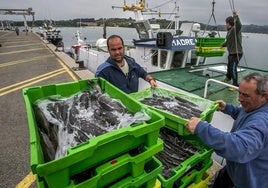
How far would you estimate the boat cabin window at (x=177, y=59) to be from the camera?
26.4 feet

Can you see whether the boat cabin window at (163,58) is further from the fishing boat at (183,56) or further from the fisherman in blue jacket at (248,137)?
the fisherman in blue jacket at (248,137)

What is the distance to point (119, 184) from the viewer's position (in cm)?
164

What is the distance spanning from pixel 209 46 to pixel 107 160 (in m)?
5.91

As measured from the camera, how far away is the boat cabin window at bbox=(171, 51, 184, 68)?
8047 millimetres

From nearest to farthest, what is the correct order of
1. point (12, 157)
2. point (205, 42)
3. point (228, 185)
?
point (228, 185) → point (12, 157) → point (205, 42)

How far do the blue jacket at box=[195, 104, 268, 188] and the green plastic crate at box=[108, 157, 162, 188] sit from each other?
0.50m

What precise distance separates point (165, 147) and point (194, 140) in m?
0.38

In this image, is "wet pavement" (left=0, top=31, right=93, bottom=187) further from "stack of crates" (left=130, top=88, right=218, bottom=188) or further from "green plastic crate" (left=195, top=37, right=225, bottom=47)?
"green plastic crate" (left=195, top=37, right=225, bottom=47)

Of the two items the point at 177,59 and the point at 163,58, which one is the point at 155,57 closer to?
the point at 163,58

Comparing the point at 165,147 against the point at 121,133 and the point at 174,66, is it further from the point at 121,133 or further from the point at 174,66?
the point at 174,66

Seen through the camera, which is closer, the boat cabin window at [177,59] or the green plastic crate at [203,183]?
the green plastic crate at [203,183]

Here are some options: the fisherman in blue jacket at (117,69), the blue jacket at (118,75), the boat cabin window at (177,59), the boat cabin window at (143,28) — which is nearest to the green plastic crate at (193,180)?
the fisherman in blue jacket at (117,69)

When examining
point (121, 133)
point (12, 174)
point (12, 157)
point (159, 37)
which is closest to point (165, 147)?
point (121, 133)

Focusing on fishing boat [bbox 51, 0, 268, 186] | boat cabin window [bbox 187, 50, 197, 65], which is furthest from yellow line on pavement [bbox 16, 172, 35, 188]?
boat cabin window [bbox 187, 50, 197, 65]
